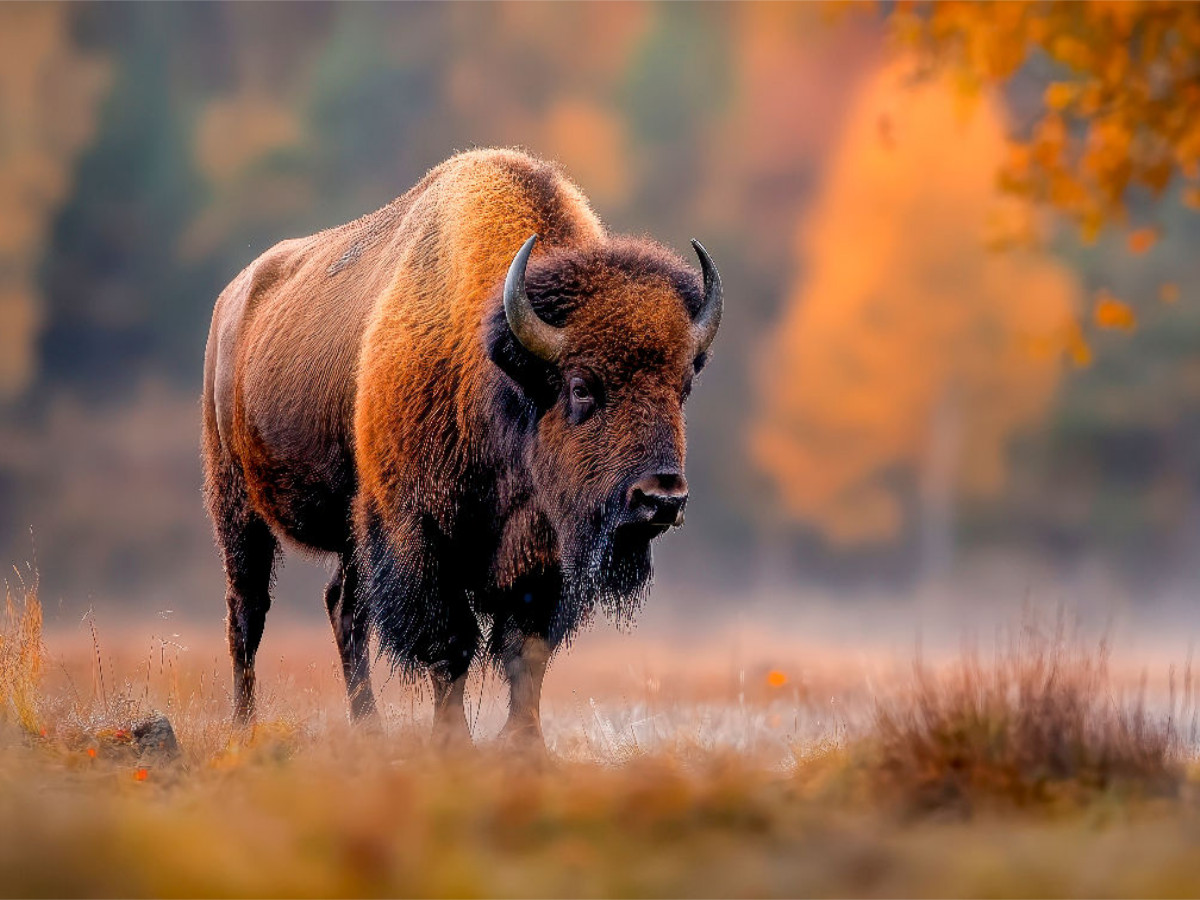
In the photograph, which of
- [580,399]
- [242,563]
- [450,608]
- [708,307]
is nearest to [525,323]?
[580,399]

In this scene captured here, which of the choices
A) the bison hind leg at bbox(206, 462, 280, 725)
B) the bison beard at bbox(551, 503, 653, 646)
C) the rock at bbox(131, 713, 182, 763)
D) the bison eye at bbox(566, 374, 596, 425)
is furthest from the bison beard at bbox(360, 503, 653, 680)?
the bison hind leg at bbox(206, 462, 280, 725)

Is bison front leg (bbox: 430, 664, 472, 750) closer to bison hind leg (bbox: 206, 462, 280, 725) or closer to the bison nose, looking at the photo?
the bison nose

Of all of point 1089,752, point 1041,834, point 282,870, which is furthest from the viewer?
point 1089,752

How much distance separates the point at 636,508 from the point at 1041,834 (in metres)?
2.67

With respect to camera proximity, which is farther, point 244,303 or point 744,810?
point 244,303

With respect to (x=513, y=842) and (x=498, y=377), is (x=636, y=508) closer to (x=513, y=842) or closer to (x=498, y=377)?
(x=498, y=377)

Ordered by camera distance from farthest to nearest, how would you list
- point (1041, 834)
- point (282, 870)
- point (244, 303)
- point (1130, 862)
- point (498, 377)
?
point (244, 303) < point (498, 377) < point (1041, 834) < point (1130, 862) < point (282, 870)

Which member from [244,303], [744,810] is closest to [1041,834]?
[744,810]

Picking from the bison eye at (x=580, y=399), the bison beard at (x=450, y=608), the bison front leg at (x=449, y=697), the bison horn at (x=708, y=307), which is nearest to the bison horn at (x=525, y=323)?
the bison eye at (x=580, y=399)

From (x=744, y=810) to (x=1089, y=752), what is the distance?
1.54 metres

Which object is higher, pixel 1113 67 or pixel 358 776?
pixel 1113 67

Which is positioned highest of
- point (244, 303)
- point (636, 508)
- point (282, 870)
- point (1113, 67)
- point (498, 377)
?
point (244, 303)

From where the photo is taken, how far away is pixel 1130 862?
3.96 metres

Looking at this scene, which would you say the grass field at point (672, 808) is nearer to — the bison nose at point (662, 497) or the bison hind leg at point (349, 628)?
the bison nose at point (662, 497)
